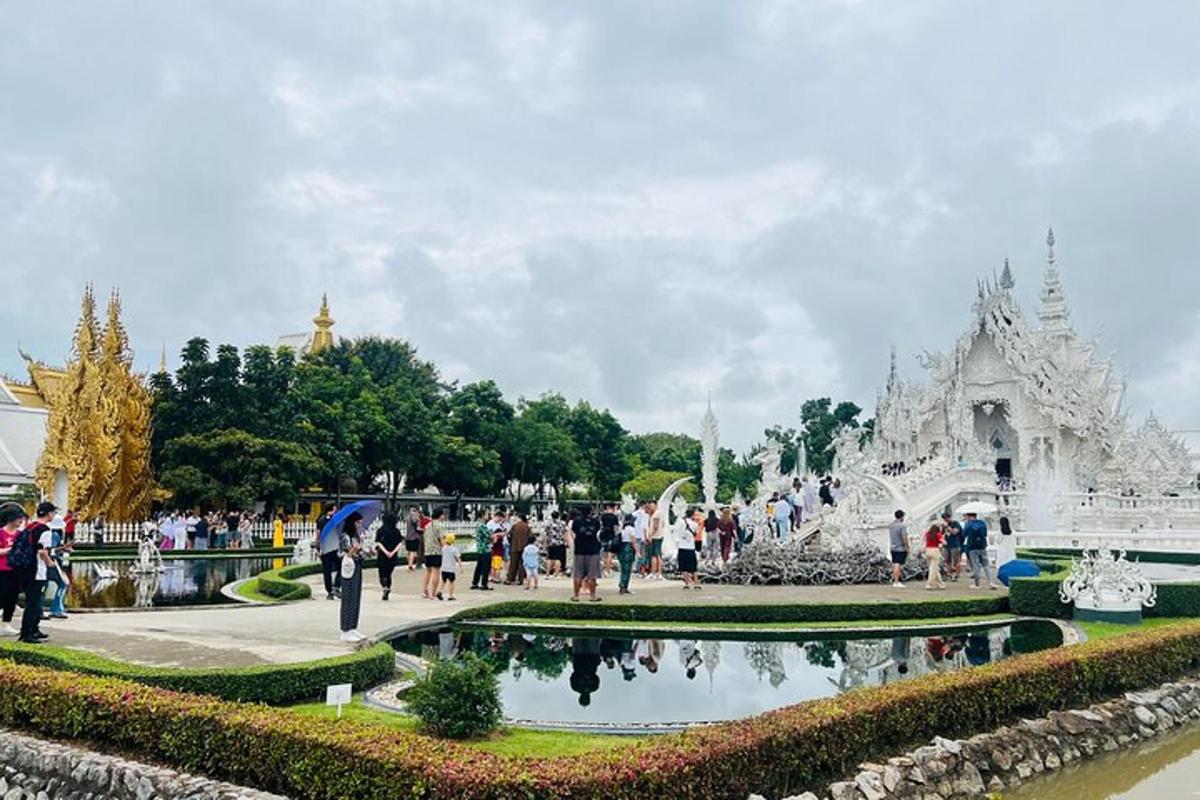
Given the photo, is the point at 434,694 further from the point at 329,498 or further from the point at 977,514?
the point at 329,498

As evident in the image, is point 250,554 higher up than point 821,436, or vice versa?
point 821,436

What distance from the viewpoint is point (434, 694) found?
7652 millimetres

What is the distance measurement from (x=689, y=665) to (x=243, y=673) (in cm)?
564

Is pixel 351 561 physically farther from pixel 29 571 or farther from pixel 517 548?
pixel 517 548

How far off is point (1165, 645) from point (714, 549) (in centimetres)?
1191

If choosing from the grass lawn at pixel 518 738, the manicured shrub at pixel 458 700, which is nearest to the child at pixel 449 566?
the grass lawn at pixel 518 738

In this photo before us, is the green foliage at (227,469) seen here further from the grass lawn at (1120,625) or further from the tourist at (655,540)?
the grass lawn at (1120,625)

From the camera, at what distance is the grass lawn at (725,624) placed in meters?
14.6

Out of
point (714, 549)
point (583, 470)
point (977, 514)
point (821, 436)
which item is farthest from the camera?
point (821, 436)

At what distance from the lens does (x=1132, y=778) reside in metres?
9.06

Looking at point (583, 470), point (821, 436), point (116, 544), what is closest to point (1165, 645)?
point (116, 544)

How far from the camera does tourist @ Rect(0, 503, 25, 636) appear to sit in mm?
11281

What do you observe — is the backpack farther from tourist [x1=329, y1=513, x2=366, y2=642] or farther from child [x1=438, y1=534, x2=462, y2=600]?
child [x1=438, y1=534, x2=462, y2=600]

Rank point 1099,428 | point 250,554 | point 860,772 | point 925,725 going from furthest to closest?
point 1099,428
point 250,554
point 925,725
point 860,772
